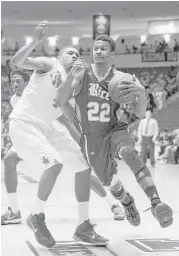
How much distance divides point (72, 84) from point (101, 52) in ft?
0.98

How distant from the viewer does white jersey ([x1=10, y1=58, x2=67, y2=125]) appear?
4594 mm

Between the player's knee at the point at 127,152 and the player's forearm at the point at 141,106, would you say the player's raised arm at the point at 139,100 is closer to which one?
the player's forearm at the point at 141,106

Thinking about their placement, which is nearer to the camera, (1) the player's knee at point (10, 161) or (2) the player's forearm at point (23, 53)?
(2) the player's forearm at point (23, 53)

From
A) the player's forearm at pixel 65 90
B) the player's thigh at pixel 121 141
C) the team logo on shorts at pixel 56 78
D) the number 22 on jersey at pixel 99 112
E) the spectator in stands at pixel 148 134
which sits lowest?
the spectator in stands at pixel 148 134

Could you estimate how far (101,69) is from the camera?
400 cm

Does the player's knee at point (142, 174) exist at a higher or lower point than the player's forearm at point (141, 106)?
lower

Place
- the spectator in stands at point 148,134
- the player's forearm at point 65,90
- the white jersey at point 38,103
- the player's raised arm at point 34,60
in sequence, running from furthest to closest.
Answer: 1. the spectator in stands at point 148,134
2. the white jersey at point 38,103
3. the player's raised arm at point 34,60
4. the player's forearm at point 65,90

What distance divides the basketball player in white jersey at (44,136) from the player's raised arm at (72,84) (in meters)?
0.34

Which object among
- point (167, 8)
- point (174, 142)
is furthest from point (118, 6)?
point (174, 142)

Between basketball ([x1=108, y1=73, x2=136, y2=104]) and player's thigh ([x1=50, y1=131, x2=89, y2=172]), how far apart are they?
0.51 metres

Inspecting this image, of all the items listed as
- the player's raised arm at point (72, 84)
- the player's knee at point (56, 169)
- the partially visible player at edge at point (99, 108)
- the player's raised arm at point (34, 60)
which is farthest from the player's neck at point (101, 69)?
the player's knee at point (56, 169)

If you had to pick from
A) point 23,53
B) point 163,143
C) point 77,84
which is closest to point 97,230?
point 77,84

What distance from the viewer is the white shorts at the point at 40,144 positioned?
439 centimetres

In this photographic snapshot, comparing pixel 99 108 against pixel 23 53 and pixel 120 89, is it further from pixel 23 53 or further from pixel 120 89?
pixel 23 53
